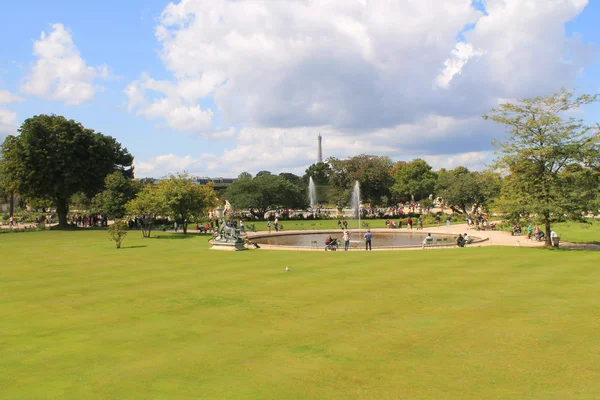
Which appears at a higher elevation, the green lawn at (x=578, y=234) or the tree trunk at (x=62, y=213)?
the tree trunk at (x=62, y=213)

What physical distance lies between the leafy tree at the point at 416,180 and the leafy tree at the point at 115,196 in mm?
68137

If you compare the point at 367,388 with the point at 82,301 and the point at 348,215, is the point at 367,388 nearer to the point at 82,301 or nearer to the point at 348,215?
the point at 82,301

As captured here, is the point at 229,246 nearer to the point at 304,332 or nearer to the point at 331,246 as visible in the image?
the point at 331,246

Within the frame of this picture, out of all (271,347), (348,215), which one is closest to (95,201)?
(348,215)

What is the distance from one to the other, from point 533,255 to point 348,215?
55.4 m

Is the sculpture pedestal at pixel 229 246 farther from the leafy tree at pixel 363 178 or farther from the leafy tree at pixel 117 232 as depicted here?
the leafy tree at pixel 363 178

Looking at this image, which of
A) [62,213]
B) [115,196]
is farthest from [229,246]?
[62,213]

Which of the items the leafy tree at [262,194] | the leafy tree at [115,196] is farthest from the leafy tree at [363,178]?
the leafy tree at [115,196]

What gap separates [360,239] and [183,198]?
19.7 meters

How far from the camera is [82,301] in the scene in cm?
1788

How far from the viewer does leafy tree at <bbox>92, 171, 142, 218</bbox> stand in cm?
5759

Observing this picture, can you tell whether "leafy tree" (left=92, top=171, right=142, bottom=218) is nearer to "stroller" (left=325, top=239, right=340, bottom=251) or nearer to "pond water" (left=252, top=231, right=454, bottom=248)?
"pond water" (left=252, top=231, right=454, bottom=248)

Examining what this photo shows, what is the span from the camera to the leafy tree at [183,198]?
49.3 m

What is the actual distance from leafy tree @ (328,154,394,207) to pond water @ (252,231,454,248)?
3392cm
